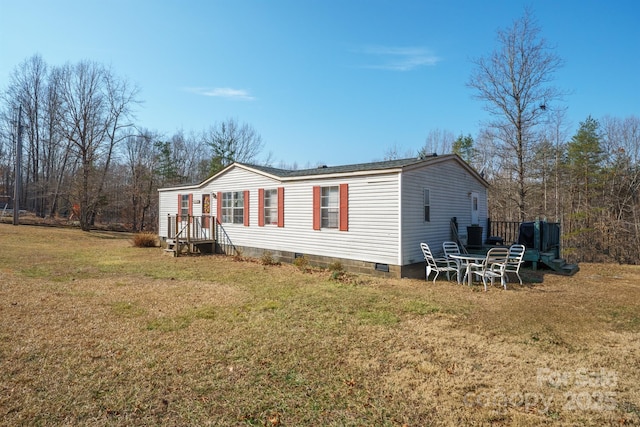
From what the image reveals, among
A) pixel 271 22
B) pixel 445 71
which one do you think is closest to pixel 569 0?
pixel 445 71

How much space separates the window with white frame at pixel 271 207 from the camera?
11.8m

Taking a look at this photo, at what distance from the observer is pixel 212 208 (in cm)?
1423

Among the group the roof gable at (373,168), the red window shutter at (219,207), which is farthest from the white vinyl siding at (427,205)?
the red window shutter at (219,207)

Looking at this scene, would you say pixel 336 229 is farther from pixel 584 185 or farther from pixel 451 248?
pixel 584 185

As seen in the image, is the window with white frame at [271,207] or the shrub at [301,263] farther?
the window with white frame at [271,207]

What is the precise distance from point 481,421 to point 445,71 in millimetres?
14896

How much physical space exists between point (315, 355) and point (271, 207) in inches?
336

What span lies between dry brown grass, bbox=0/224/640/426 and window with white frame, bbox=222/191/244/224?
228 inches

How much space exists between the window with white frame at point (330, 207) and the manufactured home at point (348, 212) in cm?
3

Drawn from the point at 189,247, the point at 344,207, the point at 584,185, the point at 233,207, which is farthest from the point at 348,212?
the point at 584,185

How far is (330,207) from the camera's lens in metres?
10.1

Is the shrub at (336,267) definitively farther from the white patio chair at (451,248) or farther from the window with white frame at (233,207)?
the window with white frame at (233,207)

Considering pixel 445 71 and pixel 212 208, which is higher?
pixel 445 71

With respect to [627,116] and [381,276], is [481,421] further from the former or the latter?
[627,116]
